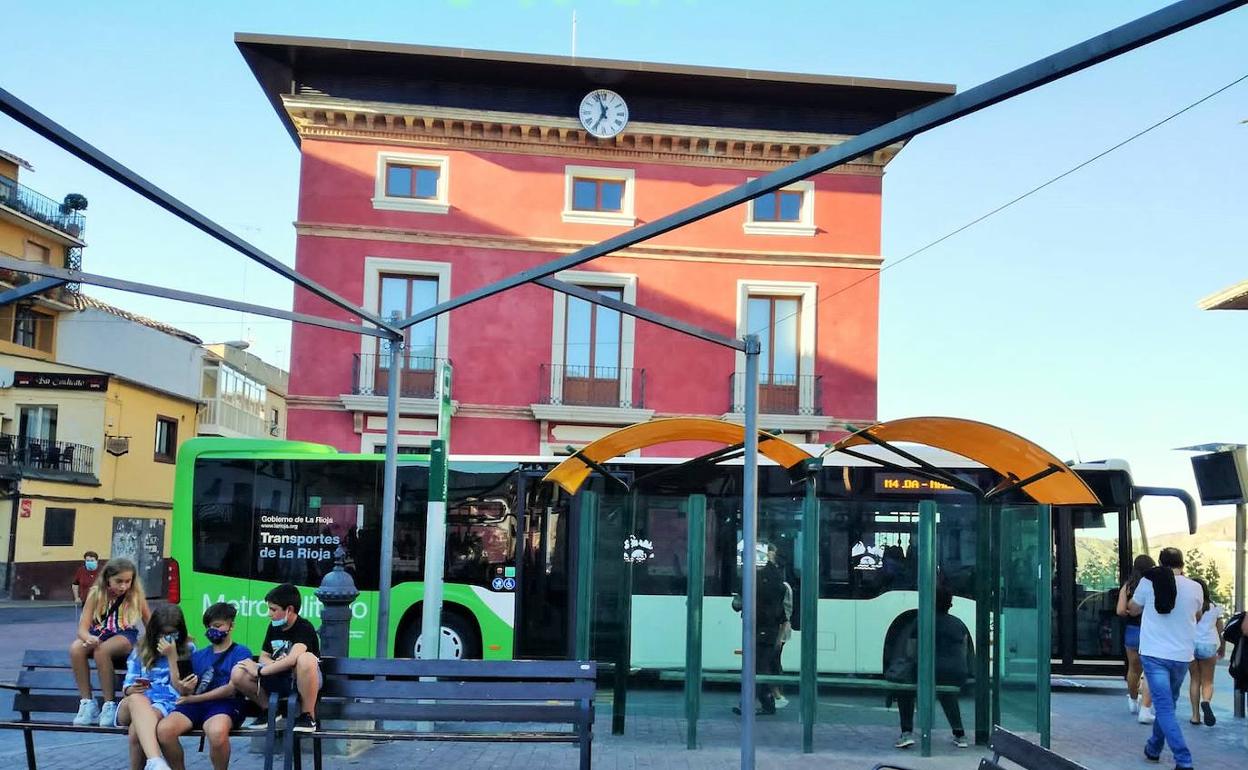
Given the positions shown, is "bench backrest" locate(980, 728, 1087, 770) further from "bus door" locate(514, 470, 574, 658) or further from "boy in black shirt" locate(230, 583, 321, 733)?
"bus door" locate(514, 470, 574, 658)

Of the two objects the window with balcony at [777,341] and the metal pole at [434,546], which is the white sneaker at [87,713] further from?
the window with balcony at [777,341]

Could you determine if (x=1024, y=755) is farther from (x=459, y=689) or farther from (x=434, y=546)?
(x=434, y=546)

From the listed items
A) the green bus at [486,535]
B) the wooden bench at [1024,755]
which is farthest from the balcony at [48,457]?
the wooden bench at [1024,755]

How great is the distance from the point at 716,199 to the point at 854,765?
5.38 meters

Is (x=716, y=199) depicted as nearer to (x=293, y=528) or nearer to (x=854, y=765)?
(x=854, y=765)

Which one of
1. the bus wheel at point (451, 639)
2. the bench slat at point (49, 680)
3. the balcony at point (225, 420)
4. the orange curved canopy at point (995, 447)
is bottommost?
the bus wheel at point (451, 639)

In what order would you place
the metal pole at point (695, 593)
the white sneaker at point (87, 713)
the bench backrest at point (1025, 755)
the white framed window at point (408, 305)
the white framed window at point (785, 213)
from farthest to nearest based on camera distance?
1. the white framed window at point (785, 213)
2. the white framed window at point (408, 305)
3. the metal pole at point (695, 593)
4. the white sneaker at point (87, 713)
5. the bench backrest at point (1025, 755)

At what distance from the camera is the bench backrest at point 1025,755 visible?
5.54 meters

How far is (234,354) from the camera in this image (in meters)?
63.4

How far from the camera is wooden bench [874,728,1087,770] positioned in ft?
18.2

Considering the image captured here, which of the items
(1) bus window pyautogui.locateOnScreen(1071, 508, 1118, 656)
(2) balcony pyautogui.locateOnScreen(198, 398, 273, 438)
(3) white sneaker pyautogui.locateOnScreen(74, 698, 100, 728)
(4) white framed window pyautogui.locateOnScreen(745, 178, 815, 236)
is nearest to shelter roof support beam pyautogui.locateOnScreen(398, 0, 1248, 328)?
(3) white sneaker pyautogui.locateOnScreen(74, 698, 100, 728)

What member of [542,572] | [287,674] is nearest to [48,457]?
[542,572]

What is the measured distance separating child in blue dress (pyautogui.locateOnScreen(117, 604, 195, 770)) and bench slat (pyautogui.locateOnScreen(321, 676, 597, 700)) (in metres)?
1.03

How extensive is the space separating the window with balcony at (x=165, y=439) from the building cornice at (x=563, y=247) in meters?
21.8
